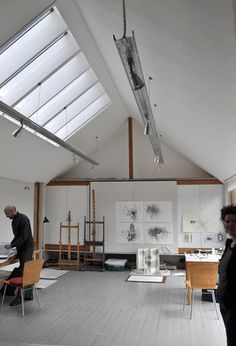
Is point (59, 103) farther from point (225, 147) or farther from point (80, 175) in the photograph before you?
point (80, 175)

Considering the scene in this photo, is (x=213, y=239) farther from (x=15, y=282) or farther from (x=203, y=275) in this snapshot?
Answer: (x=15, y=282)

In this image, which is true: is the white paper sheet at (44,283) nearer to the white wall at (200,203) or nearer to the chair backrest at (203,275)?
the chair backrest at (203,275)

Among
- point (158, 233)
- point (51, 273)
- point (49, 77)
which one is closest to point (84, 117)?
point (49, 77)

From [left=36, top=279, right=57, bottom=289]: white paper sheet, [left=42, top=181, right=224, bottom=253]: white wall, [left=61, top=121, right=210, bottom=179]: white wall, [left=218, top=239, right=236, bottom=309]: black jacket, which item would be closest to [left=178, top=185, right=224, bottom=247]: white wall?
[left=42, top=181, right=224, bottom=253]: white wall

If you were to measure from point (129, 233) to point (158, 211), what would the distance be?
1023 millimetres

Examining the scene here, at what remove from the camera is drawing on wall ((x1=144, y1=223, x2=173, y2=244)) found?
353 inches

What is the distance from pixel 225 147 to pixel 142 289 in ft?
10.9

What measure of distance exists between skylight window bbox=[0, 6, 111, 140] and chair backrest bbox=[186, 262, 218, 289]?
149 inches

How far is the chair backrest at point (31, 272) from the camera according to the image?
472 cm

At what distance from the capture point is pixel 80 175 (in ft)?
33.1

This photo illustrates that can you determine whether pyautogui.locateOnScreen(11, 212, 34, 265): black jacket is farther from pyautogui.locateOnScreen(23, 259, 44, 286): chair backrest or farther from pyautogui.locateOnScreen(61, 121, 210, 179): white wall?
pyautogui.locateOnScreen(61, 121, 210, 179): white wall

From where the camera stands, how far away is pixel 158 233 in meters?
9.03

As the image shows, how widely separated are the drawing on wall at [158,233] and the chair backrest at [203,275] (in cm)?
410

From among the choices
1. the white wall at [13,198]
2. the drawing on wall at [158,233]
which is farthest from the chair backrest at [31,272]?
the drawing on wall at [158,233]
